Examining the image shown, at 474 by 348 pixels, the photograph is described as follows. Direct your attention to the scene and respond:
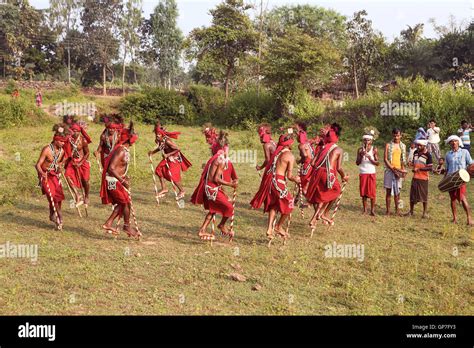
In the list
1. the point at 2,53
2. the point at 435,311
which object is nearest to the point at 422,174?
the point at 435,311

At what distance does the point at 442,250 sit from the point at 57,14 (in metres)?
57.4

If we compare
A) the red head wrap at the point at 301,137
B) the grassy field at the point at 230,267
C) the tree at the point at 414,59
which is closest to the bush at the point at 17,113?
the grassy field at the point at 230,267

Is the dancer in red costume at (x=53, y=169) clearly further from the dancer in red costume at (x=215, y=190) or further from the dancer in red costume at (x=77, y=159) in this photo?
the dancer in red costume at (x=215, y=190)

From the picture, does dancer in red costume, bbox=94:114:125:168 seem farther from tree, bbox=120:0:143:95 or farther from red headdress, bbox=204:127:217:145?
tree, bbox=120:0:143:95

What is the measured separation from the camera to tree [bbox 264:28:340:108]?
30.2 m

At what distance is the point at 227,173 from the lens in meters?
9.79

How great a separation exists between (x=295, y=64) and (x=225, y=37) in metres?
8.86

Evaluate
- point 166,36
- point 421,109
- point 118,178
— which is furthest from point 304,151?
point 166,36

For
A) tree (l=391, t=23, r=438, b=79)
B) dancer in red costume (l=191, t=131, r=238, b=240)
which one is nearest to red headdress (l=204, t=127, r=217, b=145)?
dancer in red costume (l=191, t=131, r=238, b=240)

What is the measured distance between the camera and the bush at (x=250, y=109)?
32406mm

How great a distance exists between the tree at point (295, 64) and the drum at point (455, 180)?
20230 mm

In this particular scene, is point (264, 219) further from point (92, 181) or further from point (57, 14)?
point (57, 14)

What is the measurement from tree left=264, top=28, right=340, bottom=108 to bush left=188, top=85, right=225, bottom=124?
18.9 feet

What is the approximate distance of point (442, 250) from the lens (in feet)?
29.2
